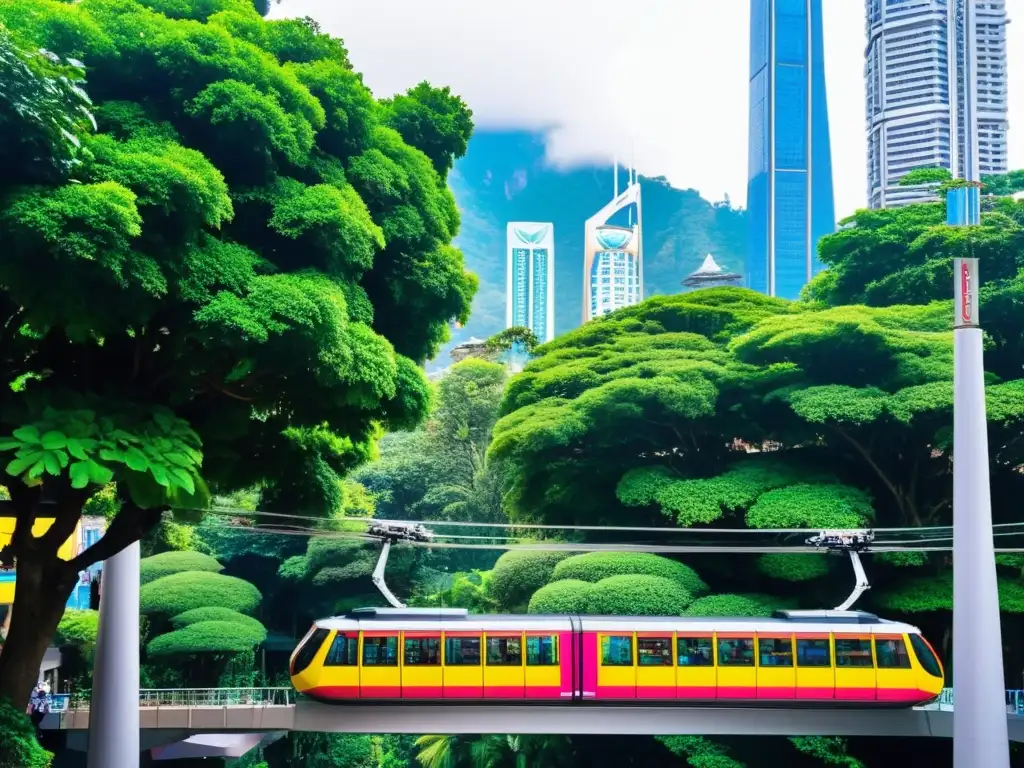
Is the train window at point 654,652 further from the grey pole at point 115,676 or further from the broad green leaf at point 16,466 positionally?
the broad green leaf at point 16,466

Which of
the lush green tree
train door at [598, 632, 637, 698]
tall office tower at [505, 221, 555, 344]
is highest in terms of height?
tall office tower at [505, 221, 555, 344]

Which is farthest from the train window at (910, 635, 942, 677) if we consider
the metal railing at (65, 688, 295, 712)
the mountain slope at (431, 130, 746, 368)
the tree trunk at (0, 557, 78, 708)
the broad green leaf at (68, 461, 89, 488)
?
the mountain slope at (431, 130, 746, 368)

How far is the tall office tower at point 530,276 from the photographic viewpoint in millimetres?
47156

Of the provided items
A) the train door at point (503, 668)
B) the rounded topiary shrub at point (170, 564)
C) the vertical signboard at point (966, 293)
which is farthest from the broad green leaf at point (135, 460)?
the rounded topiary shrub at point (170, 564)

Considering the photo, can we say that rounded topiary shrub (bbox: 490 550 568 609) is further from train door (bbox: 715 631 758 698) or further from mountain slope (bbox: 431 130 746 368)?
mountain slope (bbox: 431 130 746 368)

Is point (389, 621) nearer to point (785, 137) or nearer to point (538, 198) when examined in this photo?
point (785, 137)

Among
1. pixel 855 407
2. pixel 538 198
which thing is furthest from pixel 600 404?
pixel 538 198

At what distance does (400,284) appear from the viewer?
831 cm

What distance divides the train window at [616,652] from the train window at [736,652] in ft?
3.37

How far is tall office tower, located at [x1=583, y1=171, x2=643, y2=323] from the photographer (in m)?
45.2

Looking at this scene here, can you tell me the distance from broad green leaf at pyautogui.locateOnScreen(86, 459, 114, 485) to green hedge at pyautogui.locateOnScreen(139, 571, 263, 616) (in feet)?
40.0

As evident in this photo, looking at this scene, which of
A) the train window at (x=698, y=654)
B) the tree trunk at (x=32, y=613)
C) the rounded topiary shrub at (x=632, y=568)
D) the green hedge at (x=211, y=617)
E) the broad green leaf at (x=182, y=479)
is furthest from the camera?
the green hedge at (x=211, y=617)

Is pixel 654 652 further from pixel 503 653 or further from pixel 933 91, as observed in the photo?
pixel 933 91

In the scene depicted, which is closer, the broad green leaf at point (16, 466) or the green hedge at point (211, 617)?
the broad green leaf at point (16, 466)
